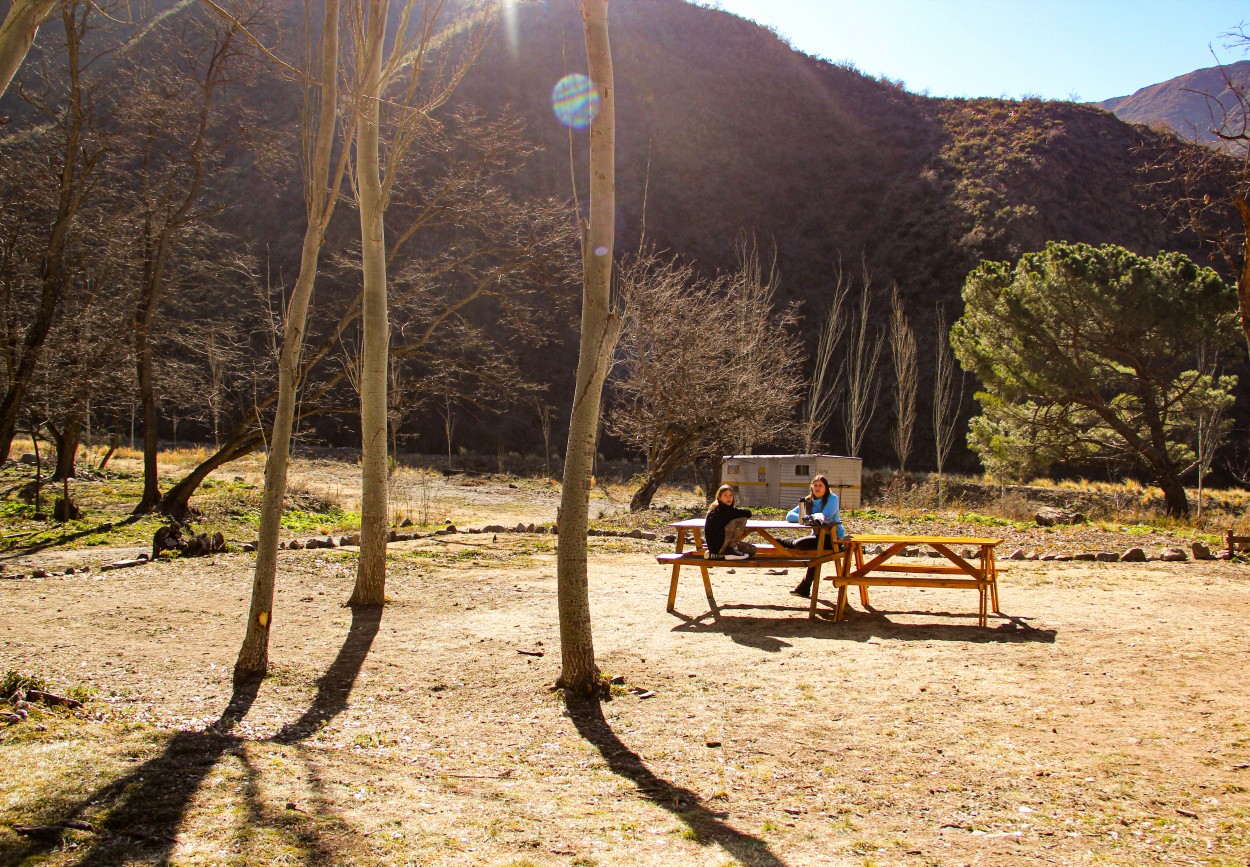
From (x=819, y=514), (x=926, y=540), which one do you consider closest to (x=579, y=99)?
(x=819, y=514)

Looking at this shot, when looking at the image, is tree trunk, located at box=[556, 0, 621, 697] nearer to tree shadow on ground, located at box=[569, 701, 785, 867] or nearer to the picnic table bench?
tree shadow on ground, located at box=[569, 701, 785, 867]

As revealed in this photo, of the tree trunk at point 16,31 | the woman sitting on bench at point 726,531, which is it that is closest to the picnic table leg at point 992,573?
the woman sitting on bench at point 726,531

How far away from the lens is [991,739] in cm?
399

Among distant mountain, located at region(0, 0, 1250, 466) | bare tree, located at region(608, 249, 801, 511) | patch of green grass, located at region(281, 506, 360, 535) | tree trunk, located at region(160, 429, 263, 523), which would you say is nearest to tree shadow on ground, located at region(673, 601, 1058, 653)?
patch of green grass, located at region(281, 506, 360, 535)

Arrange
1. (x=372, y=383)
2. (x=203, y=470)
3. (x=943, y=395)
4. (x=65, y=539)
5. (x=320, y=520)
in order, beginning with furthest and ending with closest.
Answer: (x=943, y=395)
(x=320, y=520)
(x=203, y=470)
(x=65, y=539)
(x=372, y=383)

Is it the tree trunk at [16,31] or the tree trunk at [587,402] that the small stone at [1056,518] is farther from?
the tree trunk at [16,31]

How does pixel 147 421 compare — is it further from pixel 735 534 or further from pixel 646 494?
pixel 735 534

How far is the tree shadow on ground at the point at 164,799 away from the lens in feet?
8.13

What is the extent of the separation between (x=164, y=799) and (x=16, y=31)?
2685mm

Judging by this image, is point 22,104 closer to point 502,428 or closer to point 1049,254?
point 502,428

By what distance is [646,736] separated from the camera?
164 inches

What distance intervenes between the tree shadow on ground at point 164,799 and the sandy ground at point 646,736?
0.01 metres

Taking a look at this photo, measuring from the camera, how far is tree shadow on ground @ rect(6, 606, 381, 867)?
2479 millimetres

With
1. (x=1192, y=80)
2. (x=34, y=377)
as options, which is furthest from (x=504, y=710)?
(x=1192, y=80)
